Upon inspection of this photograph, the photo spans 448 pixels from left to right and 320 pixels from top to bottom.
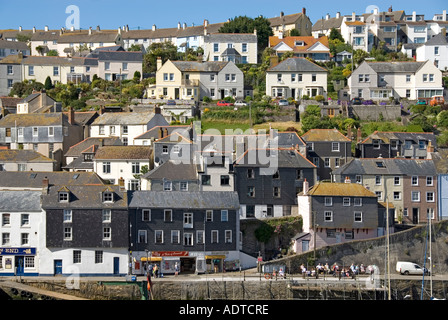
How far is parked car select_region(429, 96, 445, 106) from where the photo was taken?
60.1m

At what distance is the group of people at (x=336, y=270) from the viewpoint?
39.2 meters

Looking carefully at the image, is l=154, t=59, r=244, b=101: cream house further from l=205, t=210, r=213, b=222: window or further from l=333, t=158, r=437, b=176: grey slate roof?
l=205, t=210, r=213, b=222: window

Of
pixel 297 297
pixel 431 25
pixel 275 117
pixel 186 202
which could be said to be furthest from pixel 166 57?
pixel 297 297

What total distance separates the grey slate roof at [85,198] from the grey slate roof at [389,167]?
11.8 m

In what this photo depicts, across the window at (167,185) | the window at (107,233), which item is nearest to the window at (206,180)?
the window at (167,185)

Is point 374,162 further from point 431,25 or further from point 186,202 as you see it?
point 431,25

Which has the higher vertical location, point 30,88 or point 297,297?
point 30,88

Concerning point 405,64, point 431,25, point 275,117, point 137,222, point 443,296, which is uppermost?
point 431,25

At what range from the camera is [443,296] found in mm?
38844

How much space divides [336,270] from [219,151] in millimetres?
8438

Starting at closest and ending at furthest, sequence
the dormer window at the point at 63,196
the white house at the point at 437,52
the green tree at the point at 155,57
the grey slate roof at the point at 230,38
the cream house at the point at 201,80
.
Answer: the dormer window at the point at 63,196, the cream house at the point at 201,80, the white house at the point at 437,52, the green tree at the point at 155,57, the grey slate roof at the point at 230,38

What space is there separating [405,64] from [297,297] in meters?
31.5

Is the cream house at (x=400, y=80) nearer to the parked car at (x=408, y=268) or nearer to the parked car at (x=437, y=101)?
the parked car at (x=437, y=101)

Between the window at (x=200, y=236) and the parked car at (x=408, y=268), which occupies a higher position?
the window at (x=200, y=236)
